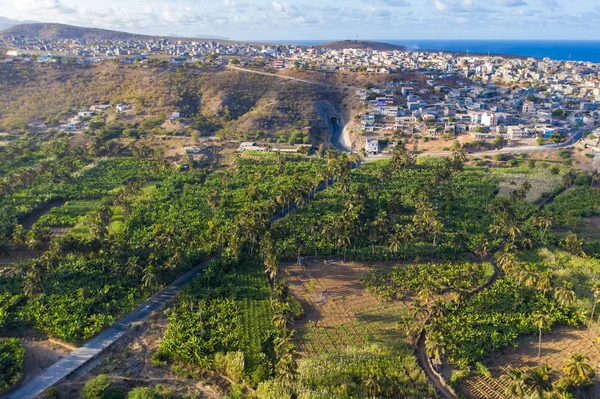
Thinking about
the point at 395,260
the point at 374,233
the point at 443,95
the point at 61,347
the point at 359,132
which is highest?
the point at 443,95

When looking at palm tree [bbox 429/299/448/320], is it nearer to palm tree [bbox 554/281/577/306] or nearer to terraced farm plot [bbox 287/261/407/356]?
terraced farm plot [bbox 287/261/407/356]

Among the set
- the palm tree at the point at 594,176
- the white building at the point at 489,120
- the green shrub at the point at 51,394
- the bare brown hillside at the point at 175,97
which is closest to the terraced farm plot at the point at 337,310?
the green shrub at the point at 51,394

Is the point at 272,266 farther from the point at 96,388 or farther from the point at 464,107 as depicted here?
the point at 464,107

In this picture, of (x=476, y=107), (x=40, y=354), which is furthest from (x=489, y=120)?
(x=40, y=354)

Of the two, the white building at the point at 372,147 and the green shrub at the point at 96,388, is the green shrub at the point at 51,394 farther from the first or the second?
the white building at the point at 372,147

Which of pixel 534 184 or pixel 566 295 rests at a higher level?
pixel 534 184

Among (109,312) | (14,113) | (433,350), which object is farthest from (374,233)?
(14,113)

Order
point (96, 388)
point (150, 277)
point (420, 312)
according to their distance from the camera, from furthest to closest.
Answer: point (150, 277), point (420, 312), point (96, 388)

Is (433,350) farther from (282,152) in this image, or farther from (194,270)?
(282,152)
